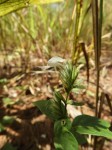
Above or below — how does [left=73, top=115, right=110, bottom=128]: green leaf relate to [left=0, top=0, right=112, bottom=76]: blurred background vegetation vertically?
below

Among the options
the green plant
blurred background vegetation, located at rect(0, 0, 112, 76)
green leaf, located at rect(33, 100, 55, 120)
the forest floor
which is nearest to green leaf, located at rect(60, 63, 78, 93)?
the green plant

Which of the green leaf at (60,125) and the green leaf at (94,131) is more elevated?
the green leaf at (60,125)

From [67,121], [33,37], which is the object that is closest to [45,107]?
[67,121]

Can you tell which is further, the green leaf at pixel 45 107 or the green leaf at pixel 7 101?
the green leaf at pixel 7 101

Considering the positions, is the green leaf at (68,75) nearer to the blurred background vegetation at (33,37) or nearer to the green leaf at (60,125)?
the green leaf at (60,125)

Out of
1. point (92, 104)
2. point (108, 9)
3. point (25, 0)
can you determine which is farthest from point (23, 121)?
point (108, 9)

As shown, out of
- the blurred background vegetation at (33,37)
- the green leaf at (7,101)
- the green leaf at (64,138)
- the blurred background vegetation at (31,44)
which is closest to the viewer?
the green leaf at (64,138)

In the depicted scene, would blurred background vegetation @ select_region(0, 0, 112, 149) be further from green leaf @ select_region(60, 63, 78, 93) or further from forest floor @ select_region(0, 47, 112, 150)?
green leaf @ select_region(60, 63, 78, 93)

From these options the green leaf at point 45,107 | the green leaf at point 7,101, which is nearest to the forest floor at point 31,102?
the green leaf at point 7,101
